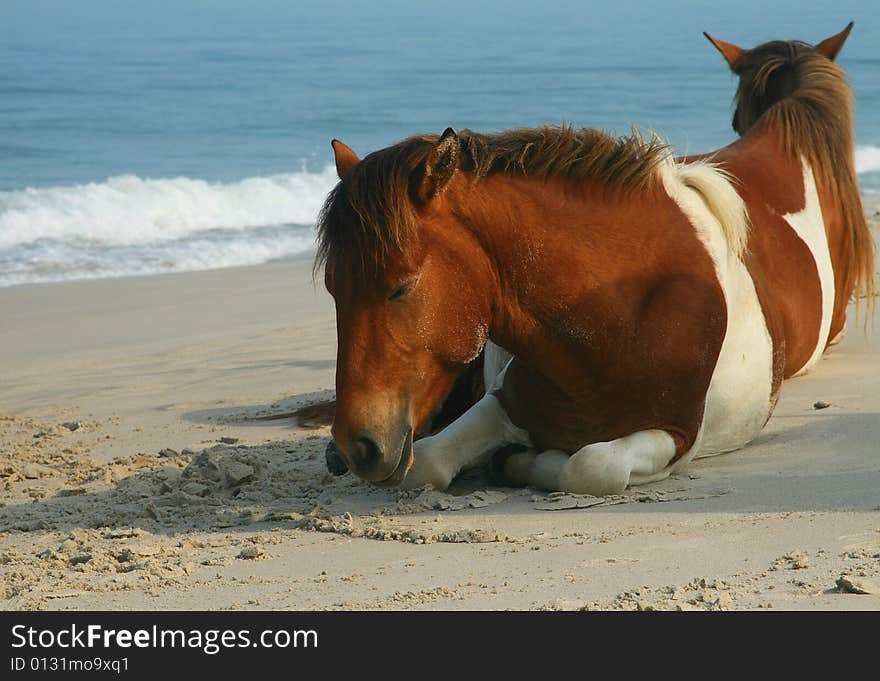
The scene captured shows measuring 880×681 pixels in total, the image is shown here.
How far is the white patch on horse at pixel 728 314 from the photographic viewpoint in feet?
13.4

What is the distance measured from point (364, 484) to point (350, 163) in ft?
3.82

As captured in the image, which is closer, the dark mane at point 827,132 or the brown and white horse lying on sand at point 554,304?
the brown and white horse lying on sand at point 554,304

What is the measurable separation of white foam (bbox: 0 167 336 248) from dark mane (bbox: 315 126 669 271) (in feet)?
32.5

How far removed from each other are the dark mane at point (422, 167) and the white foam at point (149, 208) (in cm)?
991

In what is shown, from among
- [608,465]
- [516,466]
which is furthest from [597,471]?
[516,466]

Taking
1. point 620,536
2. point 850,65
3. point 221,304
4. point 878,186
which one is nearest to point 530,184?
point 620,536

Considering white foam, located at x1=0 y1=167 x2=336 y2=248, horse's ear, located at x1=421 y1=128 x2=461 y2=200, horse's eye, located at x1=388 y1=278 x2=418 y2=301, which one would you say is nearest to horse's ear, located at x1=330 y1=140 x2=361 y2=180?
horse's ear, located at x1=421 y1=128 x2=461 y2=200

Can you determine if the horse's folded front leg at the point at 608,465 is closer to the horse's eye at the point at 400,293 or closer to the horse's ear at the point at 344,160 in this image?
the horse's eye at the point at 400,293

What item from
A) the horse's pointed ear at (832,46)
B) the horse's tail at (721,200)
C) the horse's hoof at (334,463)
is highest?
the horse's pointed ear at (832,46)

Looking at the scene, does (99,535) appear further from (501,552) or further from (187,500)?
(501,552)

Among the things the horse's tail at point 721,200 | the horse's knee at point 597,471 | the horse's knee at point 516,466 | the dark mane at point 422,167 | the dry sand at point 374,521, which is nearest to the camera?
the dry sand at point 374,521

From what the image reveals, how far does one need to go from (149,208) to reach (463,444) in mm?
11548

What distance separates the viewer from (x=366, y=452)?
3.48 m

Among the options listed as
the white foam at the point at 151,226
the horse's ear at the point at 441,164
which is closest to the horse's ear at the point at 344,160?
the horse's ear at the point at 441,164
